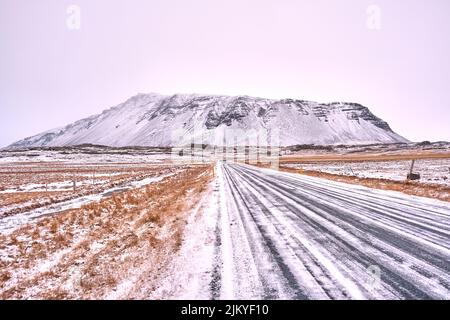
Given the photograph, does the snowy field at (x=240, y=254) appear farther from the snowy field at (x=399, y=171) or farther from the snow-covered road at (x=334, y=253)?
the snowy field at (x=399, y=171)

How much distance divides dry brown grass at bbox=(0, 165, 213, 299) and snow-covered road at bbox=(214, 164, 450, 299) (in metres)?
1.73

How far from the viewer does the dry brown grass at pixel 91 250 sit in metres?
6.16

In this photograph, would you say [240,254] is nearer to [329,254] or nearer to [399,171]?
[329,254]

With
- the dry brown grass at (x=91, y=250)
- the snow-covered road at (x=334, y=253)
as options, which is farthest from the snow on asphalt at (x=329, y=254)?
the dry brown grass at (x=91, y=250)

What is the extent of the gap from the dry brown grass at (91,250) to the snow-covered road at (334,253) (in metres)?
1.73

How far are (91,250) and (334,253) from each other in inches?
244

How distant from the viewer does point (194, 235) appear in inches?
369

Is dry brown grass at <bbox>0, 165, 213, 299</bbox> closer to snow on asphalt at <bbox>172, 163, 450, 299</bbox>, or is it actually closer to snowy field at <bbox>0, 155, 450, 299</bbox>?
snowy field at <bbox>0, 155, 450, 299</bbox>

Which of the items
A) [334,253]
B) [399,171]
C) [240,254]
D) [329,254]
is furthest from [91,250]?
[399,171]

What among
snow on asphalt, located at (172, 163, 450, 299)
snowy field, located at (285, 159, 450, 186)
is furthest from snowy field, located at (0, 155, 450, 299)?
snowy field, located at (285, 159, 450, 186)

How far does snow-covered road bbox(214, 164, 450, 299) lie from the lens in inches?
202
